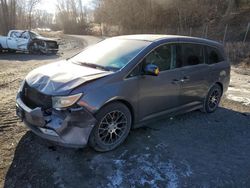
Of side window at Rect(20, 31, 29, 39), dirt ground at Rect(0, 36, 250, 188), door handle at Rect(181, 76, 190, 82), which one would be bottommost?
dirt ground at Rect(0, 36, 250, 188)

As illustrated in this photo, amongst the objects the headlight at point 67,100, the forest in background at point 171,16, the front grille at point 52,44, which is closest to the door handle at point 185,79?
the headlight at point 67,100

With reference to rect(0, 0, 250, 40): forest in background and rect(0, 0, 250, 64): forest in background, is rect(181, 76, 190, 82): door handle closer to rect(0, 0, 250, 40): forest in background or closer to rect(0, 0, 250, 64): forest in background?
rect(0, 0, 250, 64): forest in background

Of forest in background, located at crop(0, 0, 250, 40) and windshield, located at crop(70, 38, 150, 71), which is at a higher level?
forest in background, located at crop(0, 0, 250, 40)

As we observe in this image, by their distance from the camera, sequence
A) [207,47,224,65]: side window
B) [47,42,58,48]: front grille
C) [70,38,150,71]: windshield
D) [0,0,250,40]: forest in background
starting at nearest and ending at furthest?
[70,38,150,71]: windshield → [207,47,224,65]: side window → [47,42,58,48]: front grille → [0,0,250,40]: forest in background

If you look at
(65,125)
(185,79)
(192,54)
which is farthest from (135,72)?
Answer: (192,54)

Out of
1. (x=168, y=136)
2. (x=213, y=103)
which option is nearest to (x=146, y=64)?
(x=168, y=136)

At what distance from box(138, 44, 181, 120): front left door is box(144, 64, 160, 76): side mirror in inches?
2.8

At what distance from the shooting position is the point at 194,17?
23844mm

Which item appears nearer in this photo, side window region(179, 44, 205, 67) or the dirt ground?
the dirt ground

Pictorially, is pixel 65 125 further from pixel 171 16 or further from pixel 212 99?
pixel 171 16

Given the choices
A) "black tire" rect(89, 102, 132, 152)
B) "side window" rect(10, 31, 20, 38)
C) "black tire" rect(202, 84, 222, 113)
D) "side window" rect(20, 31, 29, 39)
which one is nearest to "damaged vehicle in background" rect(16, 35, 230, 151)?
"black tire" rect(89, 102, 132, 152)

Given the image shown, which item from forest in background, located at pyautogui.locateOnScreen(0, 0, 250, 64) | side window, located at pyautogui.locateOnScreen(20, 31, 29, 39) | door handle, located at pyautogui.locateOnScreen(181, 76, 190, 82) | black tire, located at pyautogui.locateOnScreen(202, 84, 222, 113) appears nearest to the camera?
door handle, located at pyautogui.locateOnScreen(181, 76, 190, 82)

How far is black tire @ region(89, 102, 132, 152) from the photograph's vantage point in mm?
3529

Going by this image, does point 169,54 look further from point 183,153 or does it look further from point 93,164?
point 93,164
